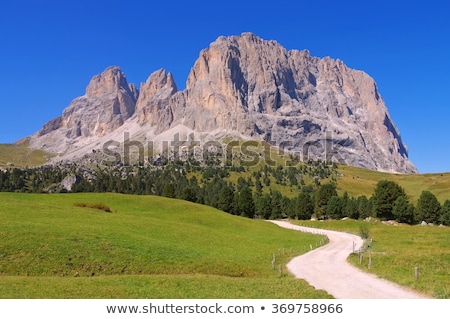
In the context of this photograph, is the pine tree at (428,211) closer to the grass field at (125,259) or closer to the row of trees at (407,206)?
the row of trees at (407,206)

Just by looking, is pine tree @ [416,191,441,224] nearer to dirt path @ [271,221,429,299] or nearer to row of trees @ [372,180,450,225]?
row of trees @ [372,180,450,225]

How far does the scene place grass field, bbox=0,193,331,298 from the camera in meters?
28.6

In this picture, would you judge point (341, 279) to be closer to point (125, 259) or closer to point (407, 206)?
point (125, 259)

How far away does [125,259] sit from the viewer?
41.2 meters

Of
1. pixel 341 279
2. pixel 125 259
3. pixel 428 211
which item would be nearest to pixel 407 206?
pixel 428 211

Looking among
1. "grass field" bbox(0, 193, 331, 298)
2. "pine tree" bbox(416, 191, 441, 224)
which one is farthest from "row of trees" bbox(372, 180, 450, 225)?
"grass field" bbox(0, 193, 331, 298)

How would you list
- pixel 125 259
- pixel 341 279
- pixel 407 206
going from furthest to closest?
pixel 407 206, pixel 125 259, pixel 341 279

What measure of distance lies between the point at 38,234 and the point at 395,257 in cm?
4343

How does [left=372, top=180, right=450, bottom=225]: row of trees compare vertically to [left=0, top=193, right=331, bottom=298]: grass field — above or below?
above

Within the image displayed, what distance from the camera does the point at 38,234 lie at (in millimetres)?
44656

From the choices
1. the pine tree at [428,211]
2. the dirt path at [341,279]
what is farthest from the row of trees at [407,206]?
the dirt path at [341,279]

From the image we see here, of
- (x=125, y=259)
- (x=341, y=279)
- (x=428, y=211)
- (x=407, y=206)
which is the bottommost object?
(x=125, y=259)

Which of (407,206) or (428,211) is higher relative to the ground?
(407,206)
